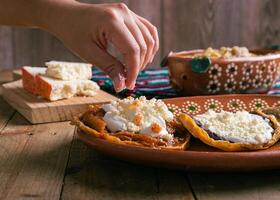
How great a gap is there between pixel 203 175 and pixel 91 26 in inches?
13.3

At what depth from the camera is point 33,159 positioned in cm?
98

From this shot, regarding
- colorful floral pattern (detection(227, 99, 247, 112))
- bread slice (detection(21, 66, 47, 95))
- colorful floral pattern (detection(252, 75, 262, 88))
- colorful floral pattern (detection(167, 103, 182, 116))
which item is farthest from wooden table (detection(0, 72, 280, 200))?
colorful floral pattern (detection(252, 75, 262, 88))

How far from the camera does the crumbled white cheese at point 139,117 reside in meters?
0.90

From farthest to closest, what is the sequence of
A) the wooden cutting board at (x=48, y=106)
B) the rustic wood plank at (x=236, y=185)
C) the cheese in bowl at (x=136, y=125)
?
the wooden cutting board at (x=48, y=106)
the cheese in bowl at (x=136, y=125)
the rustic wood plank at (x=236, y=185)

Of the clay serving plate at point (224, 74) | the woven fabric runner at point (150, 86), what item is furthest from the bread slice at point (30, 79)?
the clay serving plate at point (224, 74)

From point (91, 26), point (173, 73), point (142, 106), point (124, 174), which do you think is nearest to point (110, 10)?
point (91, 26)

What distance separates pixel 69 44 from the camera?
104 centimetres

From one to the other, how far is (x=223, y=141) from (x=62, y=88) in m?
0.70

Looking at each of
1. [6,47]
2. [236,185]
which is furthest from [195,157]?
[6,47]

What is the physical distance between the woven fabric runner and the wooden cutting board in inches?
3.8

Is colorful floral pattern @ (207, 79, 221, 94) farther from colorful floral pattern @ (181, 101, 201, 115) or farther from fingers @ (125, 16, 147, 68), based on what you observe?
fingers @ (125, 16, 147, 68)

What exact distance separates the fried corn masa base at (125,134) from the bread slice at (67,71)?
545 mm

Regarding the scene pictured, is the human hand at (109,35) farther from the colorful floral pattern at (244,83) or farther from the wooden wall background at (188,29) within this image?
the wooden wall background at (188,29)

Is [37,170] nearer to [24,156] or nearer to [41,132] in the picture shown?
[24,156]
